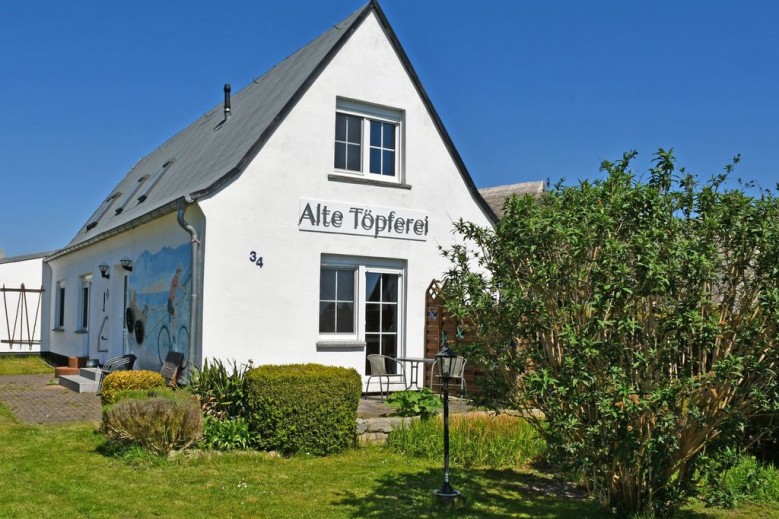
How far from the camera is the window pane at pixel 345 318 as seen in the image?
1267 cm

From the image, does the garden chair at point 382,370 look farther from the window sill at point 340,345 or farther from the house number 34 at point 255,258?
the house number 34 at point 255,258

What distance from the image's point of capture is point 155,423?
323 inches

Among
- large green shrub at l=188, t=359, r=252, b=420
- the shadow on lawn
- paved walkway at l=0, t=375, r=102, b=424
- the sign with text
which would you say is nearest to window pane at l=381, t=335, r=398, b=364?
the sign with text

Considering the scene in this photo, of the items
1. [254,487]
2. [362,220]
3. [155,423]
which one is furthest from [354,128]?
[254,487]

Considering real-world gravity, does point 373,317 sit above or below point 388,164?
below

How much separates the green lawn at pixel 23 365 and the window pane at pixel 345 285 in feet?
33.7

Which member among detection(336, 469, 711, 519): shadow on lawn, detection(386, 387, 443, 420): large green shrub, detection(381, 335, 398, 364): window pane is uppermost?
detection(381, 335, 398, 364): window pane

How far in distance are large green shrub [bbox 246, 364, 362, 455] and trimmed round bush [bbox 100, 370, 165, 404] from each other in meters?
2.61

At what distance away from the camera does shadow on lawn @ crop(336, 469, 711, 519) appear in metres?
6.44

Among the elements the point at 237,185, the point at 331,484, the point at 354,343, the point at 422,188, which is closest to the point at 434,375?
the point at 354,343

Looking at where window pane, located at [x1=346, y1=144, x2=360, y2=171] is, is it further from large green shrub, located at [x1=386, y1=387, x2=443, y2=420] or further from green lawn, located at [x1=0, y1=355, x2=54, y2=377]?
green lawn, located at [x1=0, y1=355, x2=54, y2=377]

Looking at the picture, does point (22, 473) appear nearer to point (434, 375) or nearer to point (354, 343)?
point (354, 343)

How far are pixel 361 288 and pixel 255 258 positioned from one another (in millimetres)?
2042

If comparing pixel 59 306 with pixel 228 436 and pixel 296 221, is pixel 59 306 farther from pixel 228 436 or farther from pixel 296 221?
pixel 228 436
